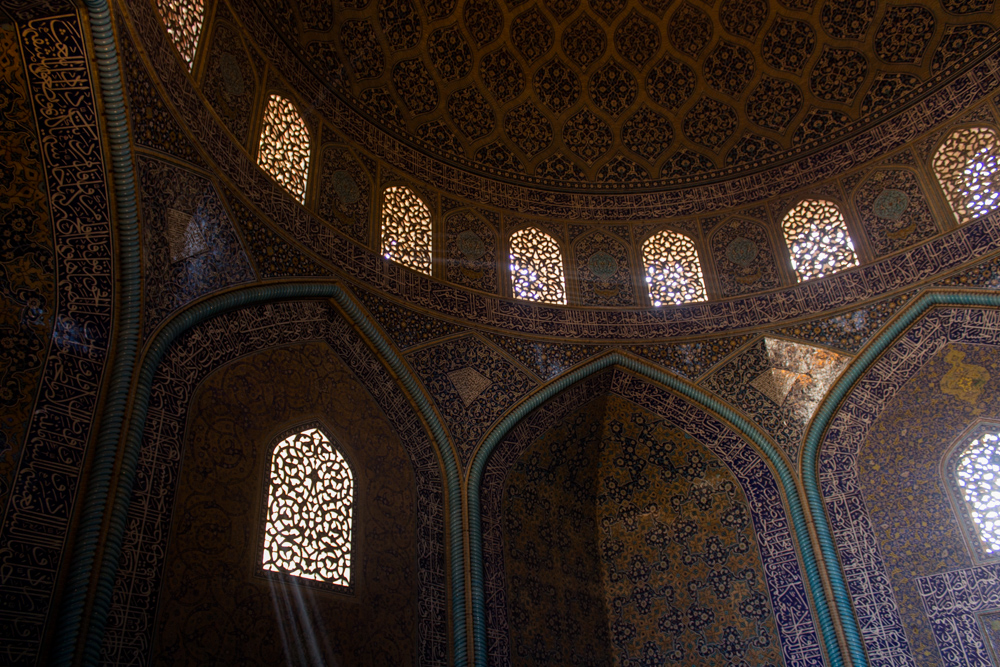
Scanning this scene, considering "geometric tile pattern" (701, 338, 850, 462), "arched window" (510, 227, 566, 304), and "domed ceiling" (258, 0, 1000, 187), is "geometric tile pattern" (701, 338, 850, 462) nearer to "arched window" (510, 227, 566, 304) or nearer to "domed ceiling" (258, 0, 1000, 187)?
"arched window" (510, 227, 566, 304)

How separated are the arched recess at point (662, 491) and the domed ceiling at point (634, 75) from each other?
318 cm

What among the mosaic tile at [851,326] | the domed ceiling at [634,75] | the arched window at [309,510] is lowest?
the arched window at [309,510]

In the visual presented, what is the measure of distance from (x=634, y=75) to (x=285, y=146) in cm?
511

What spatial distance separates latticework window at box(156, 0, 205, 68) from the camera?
6.68 metres

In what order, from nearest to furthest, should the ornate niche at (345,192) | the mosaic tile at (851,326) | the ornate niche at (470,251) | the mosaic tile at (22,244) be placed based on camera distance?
the mosaic tile at (22,244) < the ornate niche at (345,192) < the mosaic tile at (851,326) < the ornate niche at (470,251)

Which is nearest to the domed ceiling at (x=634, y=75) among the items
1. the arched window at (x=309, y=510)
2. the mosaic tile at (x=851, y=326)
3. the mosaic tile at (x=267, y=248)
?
the mosaic tile at (x=851, y=326)

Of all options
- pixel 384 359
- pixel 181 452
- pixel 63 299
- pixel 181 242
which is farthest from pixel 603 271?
pixel 63 299

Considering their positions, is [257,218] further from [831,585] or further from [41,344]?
[831,585]

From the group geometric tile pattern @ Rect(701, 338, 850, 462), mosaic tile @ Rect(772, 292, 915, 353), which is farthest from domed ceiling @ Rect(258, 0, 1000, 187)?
geometric tile pattern @ Rect(701, 338, 850, 462)

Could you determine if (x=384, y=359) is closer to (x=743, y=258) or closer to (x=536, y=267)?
(x=536, y=267)

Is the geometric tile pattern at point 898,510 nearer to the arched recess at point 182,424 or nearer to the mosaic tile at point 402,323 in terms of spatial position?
the arched recess at point 182,424

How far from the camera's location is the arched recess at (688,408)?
7496 mm

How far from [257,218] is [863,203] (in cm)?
680

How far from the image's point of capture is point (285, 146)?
26.8ft
